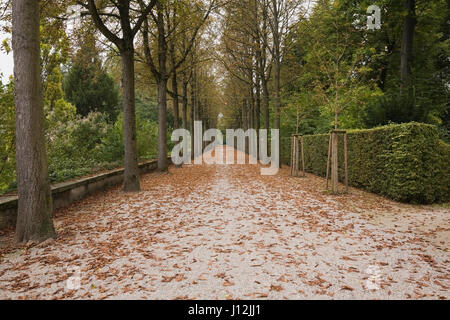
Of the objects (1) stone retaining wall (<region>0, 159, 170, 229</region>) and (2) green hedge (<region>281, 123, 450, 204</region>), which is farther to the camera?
(2) green hedge (<region>281, 123, 450, 204</region>)


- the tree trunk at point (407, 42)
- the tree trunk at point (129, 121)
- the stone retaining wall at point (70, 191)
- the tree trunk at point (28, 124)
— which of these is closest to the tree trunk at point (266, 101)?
the tree trunk at point (407, 42)

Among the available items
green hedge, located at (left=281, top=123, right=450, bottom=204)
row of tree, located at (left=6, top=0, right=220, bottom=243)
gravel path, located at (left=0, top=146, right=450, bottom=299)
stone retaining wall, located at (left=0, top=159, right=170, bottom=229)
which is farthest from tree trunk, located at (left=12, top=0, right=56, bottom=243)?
green hedge, located at (left=281, top=123, right=450, bottom=204)

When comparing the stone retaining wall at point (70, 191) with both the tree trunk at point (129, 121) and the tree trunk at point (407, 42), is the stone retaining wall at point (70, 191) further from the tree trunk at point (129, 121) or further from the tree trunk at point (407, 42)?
the tree trunk at point (407, 42)

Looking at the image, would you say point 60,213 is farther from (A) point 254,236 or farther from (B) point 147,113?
(B) point 147,113

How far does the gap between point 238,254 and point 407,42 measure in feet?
46.2

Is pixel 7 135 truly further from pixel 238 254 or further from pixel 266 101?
pixel 266 101

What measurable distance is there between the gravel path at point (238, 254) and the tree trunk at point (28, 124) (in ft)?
1.58

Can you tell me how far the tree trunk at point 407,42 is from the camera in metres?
12.8

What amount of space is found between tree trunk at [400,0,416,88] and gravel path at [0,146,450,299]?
320 inches

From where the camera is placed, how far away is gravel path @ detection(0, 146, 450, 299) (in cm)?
318

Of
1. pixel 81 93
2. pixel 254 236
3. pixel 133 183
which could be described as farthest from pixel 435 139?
pixel 81 93

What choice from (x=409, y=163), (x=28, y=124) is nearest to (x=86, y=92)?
(x=28, y=124)

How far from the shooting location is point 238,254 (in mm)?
4199

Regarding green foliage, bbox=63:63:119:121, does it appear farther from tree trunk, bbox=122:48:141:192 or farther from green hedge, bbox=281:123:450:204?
green hedge, bbox=281:123:450:204
